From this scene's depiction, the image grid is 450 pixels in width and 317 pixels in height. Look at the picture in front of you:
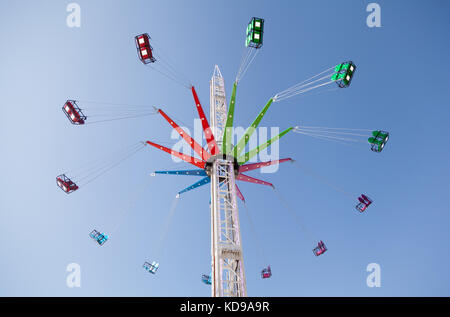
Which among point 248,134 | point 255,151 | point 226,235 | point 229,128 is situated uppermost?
point 229,128

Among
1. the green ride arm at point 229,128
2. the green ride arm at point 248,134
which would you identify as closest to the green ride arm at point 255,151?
the green ride arm at point 248,134

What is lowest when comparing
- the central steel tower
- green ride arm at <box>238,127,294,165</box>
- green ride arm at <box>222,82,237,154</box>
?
the central steel tower

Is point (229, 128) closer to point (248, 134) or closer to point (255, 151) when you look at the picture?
point (248, 134)

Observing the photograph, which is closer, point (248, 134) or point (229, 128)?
point (248, 134)

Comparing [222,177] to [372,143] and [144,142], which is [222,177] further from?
[372,143]

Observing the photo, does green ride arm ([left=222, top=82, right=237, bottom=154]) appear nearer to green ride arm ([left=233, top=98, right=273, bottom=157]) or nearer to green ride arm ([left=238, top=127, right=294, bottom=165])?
green ride arm ([left=233, top=98, right=273, bottom=157])

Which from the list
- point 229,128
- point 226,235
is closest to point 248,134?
point 229,128

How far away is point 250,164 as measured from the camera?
70.6 feet

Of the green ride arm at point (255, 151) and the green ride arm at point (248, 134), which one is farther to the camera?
the green ride arm at point (255, 151)

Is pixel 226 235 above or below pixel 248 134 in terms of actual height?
below

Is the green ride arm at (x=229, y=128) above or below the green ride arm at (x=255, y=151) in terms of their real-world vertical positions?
above

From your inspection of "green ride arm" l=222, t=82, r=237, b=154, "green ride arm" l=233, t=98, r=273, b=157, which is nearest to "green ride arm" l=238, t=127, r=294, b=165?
"green ride arm" l=233, t=98, r=273, b=157

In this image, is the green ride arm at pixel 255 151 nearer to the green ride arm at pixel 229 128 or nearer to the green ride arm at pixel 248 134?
the green ride arm at pixel 248 134
